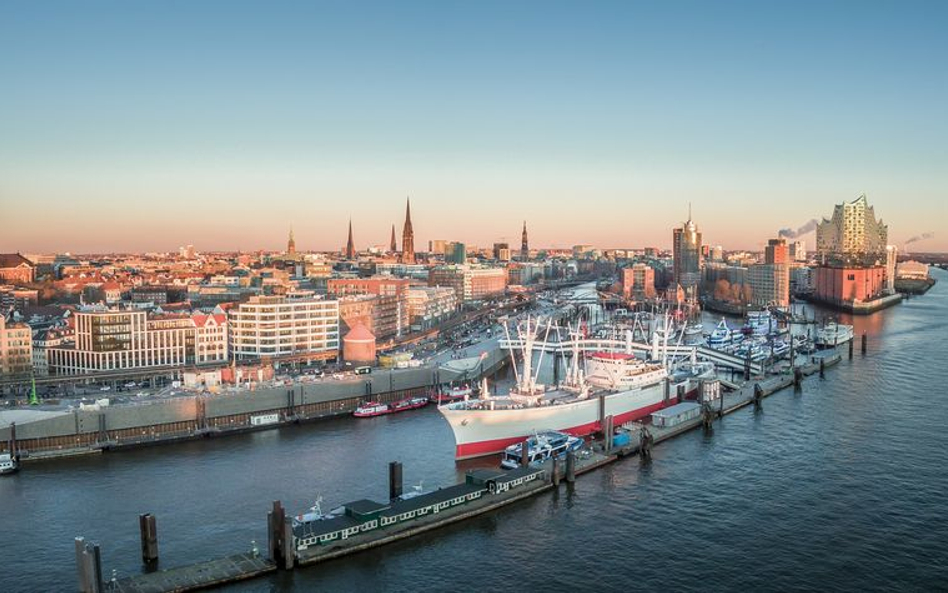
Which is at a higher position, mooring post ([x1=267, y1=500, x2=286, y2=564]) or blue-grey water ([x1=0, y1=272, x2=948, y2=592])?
mooring post ([x1=267, y1=500, x2=286, y2=564])

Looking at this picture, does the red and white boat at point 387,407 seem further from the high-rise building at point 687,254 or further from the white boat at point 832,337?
the high-rise building at point 687,254

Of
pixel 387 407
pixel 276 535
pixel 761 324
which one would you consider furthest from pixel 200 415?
pixel 761 324

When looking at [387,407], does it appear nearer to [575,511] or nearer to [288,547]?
[575,511]

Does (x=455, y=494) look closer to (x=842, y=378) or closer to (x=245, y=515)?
(x=245, y=515)

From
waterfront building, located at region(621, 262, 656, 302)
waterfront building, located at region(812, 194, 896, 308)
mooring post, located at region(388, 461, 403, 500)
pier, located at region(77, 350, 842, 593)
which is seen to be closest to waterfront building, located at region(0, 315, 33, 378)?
mooring post, located at region(388, 461, 403, 500)

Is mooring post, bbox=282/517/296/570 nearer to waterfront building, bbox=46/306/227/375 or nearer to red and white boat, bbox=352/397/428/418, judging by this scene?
red and white boat, bbox=352/397/428/418

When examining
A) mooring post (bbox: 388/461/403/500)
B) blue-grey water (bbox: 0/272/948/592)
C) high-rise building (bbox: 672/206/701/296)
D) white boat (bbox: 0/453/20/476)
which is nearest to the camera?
blue-grey water (bbox: 0/272/948/592)

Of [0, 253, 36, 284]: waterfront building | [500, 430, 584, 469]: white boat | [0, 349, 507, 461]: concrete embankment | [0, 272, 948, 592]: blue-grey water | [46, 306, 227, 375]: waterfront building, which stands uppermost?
[0, 253, 36, 284]: waterfront building
